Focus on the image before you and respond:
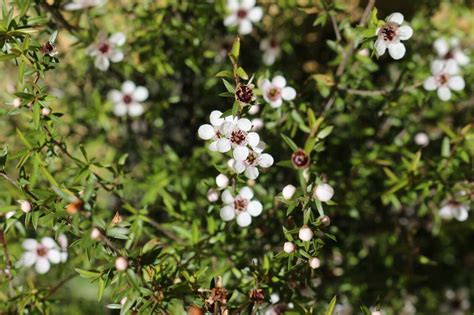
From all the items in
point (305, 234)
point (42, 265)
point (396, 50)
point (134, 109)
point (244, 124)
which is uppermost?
point (396, 50)

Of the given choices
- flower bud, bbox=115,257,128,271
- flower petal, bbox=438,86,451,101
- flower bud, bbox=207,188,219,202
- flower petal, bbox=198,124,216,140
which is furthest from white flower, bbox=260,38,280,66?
flower bud, bbox=115,257,128,271

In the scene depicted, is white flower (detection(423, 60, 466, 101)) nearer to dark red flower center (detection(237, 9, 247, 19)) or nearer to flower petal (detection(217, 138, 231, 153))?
dark red flower center (detection(237, 9, 247, 19))

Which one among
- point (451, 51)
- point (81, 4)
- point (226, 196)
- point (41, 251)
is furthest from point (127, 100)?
point (451, 51)

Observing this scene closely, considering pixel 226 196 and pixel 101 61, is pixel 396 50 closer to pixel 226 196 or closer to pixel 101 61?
pixel 226 196

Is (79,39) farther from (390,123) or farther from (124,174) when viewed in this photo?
(390,123)

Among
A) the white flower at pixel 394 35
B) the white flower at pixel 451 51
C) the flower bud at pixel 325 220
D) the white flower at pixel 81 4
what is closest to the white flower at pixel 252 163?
the flower bud at pixel 325 220

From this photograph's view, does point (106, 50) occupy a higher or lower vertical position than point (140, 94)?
higher
